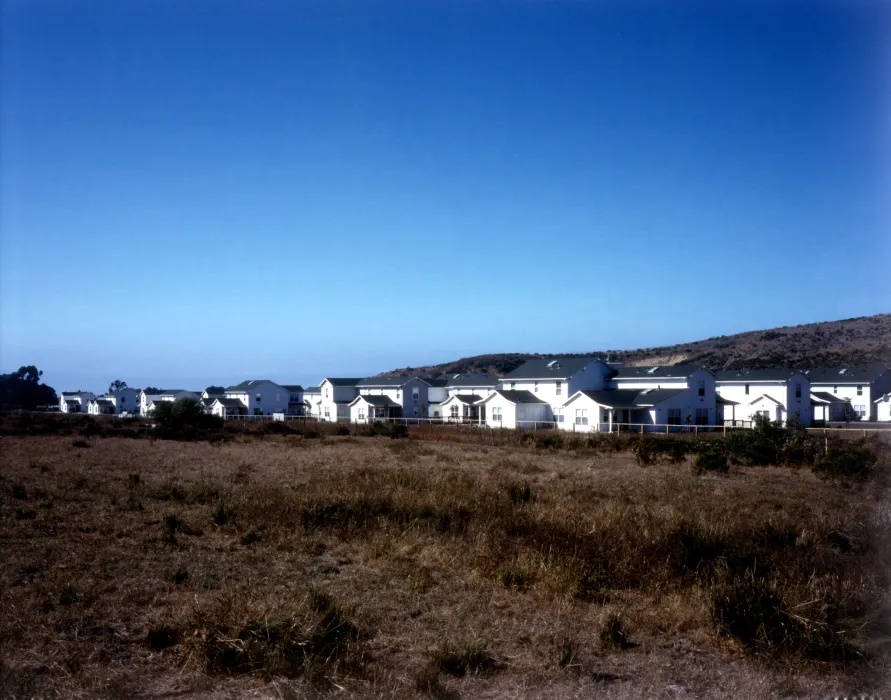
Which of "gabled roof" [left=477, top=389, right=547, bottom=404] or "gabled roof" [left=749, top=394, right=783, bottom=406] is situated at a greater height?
"gabled roof" [left=477, top=389, right=547, bottom=404]

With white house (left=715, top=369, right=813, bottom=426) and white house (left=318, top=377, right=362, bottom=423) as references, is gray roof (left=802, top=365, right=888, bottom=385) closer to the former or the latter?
white house (left=715, top=369, right=813, bottom=426)

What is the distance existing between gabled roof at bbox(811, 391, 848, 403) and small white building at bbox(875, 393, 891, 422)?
2792mm

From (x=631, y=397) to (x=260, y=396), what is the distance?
157 feet

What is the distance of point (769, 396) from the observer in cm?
5959

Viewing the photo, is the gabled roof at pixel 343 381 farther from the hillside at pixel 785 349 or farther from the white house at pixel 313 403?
the hillside at pixel 785 349

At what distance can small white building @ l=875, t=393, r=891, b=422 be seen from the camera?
2459 inches

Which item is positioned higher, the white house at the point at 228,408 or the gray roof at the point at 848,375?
the gray roof at the point at 848,375

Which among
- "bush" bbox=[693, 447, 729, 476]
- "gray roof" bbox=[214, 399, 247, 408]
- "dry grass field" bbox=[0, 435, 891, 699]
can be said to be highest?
"gray roof" bbox=[214, 399, 247, 408]

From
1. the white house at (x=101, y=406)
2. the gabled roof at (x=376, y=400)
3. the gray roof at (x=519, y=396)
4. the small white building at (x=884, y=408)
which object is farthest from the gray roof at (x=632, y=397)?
the white house at (x=101, y=406)

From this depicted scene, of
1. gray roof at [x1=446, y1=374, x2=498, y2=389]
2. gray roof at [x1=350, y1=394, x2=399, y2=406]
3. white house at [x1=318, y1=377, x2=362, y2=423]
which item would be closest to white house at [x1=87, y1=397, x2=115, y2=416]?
white house at [x1=318, y1=377, x2=362, y2=423]

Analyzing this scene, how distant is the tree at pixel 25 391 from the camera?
8550 centimetres

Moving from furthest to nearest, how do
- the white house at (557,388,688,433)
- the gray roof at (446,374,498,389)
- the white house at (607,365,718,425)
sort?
1. the gray roof at (446,374,498,389)
2. the white house at (607,365,718,425)
3. the white house at (557,388,688,433)

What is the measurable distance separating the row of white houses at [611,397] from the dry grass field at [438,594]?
4001 cm

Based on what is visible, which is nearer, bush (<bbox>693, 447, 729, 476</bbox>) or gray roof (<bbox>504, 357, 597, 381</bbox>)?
bush (<bbox>693, 447, 729, 476</bbox>)
